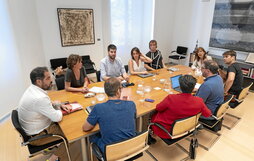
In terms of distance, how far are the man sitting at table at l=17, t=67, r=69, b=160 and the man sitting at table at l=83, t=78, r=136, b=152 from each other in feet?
1.47

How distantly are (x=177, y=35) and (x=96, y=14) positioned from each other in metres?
3.46

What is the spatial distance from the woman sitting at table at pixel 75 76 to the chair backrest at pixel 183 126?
1.35 m

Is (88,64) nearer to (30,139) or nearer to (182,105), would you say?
(30,139)

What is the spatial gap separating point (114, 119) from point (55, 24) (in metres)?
4.00

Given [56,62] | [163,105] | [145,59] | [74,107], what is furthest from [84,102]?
[56,62]

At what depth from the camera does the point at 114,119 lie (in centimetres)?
146

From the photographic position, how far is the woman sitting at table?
2.54 meters

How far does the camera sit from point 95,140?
166 cm

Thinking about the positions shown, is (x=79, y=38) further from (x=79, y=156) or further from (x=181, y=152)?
(x=181, y=152)

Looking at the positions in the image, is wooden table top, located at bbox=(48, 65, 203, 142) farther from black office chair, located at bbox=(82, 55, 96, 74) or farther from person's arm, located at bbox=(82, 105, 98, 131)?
black office chair, located at bbox=(82, 55, 96, 74)

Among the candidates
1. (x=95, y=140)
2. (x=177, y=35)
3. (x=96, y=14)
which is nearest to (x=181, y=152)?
(x=95, y=140)

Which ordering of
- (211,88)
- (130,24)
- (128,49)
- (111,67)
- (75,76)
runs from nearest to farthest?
(211,88) → (75,76) → (111,67) → (130,24) → (128,49)

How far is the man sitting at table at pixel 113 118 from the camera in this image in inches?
57.6

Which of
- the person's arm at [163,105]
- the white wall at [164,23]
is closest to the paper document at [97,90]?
the person's arm at [163,105]
